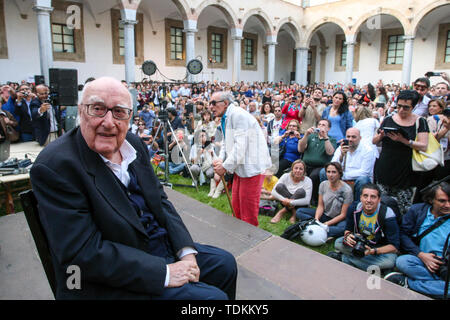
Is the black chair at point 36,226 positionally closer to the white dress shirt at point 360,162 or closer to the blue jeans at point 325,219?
the blue jeans at point 325,219

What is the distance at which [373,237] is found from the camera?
3148 millimetres

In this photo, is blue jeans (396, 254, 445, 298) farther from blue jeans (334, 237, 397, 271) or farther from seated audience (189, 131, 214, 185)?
seated audience (189, 131, 214, 185)

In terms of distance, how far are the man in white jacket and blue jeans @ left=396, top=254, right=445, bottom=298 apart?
149 cm

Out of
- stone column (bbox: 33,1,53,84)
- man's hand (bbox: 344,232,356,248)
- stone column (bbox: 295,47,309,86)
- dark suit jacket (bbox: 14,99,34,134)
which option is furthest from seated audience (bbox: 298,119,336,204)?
stone column (bbox: 295,47,309,86)

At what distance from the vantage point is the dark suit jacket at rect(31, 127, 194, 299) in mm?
1297

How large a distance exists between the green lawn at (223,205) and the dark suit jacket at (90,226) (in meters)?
2.68

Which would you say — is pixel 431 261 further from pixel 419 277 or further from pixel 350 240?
pixel 350 240

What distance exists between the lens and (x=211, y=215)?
125 inches

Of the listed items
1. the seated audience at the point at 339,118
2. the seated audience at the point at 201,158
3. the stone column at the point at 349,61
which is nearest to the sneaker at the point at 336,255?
the seated audience at the point at 339,118

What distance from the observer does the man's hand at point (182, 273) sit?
147 cm

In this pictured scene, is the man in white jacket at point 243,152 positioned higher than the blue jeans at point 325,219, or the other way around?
the man in white jacket at point 243,152

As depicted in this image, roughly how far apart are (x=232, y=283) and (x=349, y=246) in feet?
6.02

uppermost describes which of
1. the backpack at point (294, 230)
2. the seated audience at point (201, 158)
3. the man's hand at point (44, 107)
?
the man's hand at point (44, 107)

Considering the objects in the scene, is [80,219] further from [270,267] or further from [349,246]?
[349,246]
